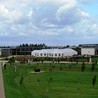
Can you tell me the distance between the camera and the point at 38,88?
141 feet

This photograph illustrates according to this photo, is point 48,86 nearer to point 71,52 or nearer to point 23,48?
point 71,52

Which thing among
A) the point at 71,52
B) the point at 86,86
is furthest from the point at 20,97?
the point at 71,52

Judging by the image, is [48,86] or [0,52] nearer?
[48,86]

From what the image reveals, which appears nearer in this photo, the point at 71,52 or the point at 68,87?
the point at 68,87

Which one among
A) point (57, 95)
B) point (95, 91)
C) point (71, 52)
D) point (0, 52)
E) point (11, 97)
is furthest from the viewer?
point (0, 52)

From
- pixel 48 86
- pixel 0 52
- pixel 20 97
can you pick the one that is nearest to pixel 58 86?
pixel 48 86

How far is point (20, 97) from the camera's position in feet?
117

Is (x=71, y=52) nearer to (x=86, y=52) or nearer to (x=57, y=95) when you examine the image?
(x=86, y=52)

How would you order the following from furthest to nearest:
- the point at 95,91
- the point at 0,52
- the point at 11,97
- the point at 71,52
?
the point at 0,52
the point at 71,52
the point at 95,91
the point at 11,97

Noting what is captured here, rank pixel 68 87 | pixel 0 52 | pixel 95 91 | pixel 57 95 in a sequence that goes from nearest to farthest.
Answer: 1. pixel 57 95
2. pixel 95 91
3. pixel 68 87
4. pixel 0 52

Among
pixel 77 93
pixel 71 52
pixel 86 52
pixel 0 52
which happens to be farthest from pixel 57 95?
pixel 0 52

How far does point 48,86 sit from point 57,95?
7.77 meters

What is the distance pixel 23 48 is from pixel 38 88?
500ft

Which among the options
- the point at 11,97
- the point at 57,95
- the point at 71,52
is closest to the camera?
the point at 11,97
